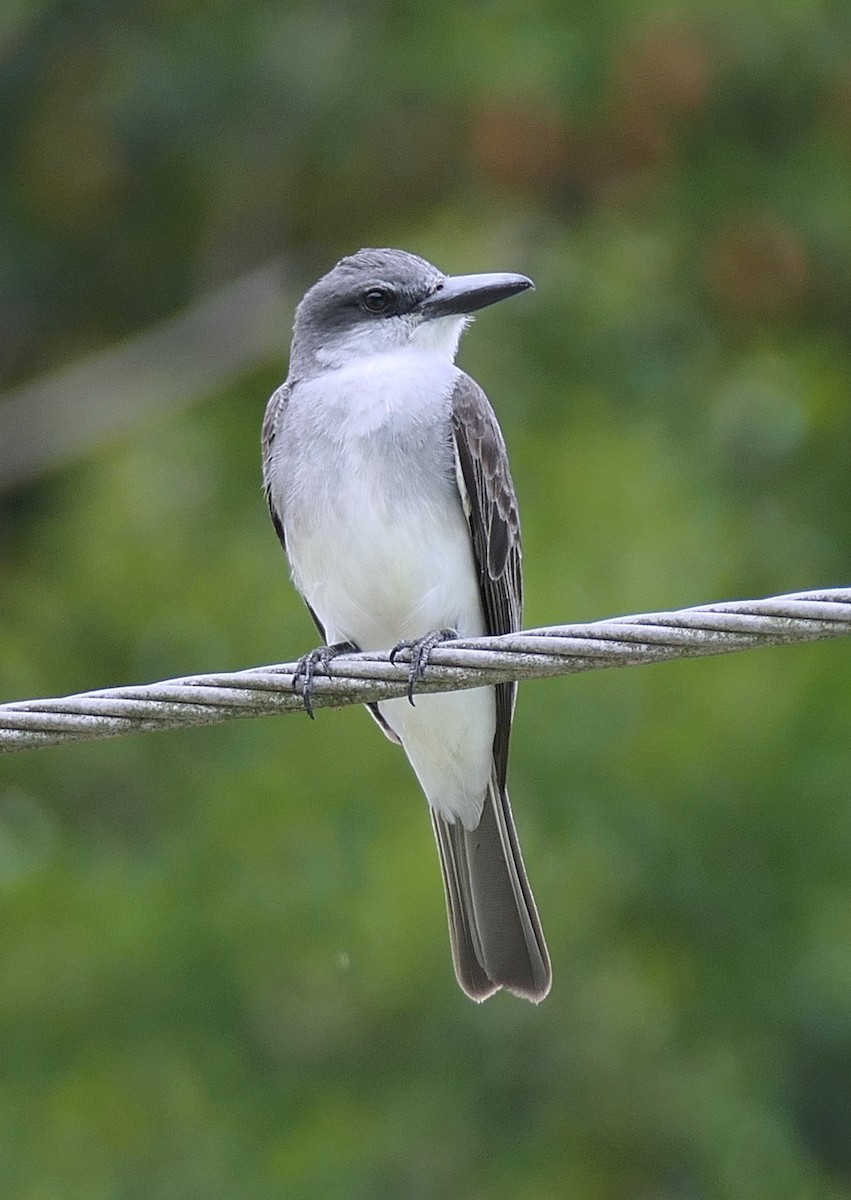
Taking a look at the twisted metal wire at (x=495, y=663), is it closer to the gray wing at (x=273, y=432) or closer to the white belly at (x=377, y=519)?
the white belly at (x=377, y=519)

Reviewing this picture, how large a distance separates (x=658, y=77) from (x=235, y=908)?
4.20 meters

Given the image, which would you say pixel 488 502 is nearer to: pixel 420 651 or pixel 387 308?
pixel 387 308

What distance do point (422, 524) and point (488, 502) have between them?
0.74 feet

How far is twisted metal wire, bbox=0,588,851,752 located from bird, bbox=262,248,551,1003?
0.78 metres

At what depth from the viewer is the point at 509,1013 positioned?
648cm

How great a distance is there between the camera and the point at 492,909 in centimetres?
537

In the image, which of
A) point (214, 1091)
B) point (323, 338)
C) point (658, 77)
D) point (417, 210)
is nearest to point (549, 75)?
point (658, 77)

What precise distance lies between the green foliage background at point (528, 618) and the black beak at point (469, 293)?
70.3 inches

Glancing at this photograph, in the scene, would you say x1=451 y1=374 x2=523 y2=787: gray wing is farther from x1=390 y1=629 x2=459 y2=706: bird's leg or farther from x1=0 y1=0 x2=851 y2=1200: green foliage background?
x1=0 y1=0 x2=851 y2=1200: green foliage background

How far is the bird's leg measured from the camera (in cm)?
406

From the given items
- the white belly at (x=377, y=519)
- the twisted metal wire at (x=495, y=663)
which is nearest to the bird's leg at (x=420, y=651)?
the twisted metal wire at (x=495, y=663)

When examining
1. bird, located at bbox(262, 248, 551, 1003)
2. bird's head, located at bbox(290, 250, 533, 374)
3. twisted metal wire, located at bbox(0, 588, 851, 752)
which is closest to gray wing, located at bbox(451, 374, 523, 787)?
bird, located at bbox(262, 248, 551, 1003)

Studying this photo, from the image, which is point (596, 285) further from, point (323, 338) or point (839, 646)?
point (323, 338)

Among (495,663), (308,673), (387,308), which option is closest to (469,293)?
(387,308)
